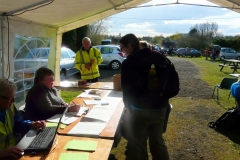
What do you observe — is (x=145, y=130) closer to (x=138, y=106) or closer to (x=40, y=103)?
(x=138, y=106)

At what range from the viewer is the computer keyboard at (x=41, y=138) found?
1.77 meters

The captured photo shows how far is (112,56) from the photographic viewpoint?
12.8m

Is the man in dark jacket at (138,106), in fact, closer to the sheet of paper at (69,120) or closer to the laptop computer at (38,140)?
the sheet of paper at (69,120)

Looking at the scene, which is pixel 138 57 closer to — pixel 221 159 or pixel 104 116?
pixel 104 116

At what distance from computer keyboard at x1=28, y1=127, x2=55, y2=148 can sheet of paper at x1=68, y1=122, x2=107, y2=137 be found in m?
0.19

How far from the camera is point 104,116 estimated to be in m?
2.59

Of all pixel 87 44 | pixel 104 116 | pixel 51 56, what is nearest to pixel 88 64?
pixel 87 44

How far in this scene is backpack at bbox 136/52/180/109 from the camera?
229 centimetres

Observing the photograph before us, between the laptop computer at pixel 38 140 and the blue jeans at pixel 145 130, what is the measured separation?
868 millimetres

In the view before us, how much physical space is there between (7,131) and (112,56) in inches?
432

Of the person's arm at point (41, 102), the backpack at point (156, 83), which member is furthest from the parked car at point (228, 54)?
the person's arm at point (41, 102)

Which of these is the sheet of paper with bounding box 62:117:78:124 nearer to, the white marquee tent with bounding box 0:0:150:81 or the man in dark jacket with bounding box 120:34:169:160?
the man in dark jacket with bounding box 120:34:169:160

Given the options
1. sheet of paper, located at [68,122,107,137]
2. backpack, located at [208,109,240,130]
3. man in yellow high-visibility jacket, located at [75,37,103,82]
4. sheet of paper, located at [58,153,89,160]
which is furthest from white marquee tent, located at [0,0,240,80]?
backpack, located at [208,109,240,130]

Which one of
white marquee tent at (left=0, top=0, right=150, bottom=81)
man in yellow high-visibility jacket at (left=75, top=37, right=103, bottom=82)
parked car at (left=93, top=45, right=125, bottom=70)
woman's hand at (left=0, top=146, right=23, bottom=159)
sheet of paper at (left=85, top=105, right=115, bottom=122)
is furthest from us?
parked car at (left=93, top=45, right=125, bottom=70)
